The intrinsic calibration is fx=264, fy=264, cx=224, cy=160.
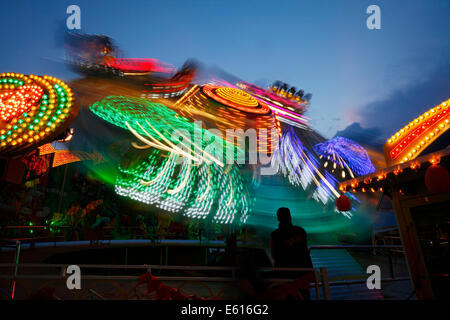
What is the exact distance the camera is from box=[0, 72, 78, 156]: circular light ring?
528cm

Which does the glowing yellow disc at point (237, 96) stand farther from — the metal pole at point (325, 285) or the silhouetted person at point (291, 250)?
the metal pole at point (325, 285)

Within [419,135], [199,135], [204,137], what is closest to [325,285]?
[419,135]

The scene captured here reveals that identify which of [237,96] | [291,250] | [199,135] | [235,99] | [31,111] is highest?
[237,96]

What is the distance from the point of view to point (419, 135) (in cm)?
653

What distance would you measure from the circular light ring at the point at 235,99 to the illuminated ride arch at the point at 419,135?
8462 mm

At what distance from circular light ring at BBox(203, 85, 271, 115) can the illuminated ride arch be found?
8.46 metres

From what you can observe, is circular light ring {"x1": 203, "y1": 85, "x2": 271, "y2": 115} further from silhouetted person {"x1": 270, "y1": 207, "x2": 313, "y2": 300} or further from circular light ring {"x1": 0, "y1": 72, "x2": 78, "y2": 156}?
silhouetted person {"x1": 270, "y1": 207, "x2": 313, "y2": 300}

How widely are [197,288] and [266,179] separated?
1726 cm

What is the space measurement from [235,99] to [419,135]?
9.62 metres

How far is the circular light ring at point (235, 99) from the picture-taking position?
1430 cm

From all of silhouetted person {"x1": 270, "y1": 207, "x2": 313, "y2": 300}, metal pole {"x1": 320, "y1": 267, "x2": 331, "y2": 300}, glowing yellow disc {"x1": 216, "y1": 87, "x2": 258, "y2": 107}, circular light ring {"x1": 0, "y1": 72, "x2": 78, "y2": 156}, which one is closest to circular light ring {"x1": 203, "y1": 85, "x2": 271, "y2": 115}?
glowing yellow disc {"x1": 216, "y1": 87, "x2": 258, "y2": 107}

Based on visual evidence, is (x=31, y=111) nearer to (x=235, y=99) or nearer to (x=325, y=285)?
(x=325, y=285)

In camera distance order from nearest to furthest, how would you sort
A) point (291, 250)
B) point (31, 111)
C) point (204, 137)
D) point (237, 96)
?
point (291, 250), point (31, 111), point (204, 137), point (237, 96)

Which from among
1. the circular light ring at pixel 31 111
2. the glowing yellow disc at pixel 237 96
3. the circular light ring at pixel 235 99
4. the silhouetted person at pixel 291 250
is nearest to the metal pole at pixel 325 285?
the silhouetted person at pixel 291 250
